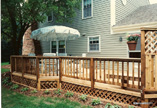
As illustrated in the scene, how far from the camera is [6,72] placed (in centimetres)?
814

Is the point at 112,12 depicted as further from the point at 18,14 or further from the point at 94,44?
the point at 18,14

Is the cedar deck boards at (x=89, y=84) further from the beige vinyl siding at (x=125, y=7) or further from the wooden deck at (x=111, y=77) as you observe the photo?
the beige vinyl siding at (x=125, y=7)

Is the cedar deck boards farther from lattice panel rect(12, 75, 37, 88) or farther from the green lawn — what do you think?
the green lawn

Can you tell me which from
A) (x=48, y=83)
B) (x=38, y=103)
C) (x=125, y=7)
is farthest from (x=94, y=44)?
(x=38, y=103)

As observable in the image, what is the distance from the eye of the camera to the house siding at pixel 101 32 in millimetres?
8017

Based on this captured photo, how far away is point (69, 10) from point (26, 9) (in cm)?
330

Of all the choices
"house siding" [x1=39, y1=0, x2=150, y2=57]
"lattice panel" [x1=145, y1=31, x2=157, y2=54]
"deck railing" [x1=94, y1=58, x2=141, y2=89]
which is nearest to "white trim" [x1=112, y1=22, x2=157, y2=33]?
"house siding" [x1=39, y1=0, x2=150, y2=57]

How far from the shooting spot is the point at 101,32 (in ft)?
28.6

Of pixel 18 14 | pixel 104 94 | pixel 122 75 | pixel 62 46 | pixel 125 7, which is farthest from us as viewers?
pixel 62 46

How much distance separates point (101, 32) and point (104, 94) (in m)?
5.44

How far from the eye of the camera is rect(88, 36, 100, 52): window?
29.3ft

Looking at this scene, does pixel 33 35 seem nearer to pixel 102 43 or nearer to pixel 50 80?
pixel 50 80

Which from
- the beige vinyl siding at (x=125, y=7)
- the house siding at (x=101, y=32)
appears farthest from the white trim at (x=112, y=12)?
the beige vinyl siding at (x=125, y=7)

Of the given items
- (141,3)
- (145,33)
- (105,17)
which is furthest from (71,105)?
(141,3)
